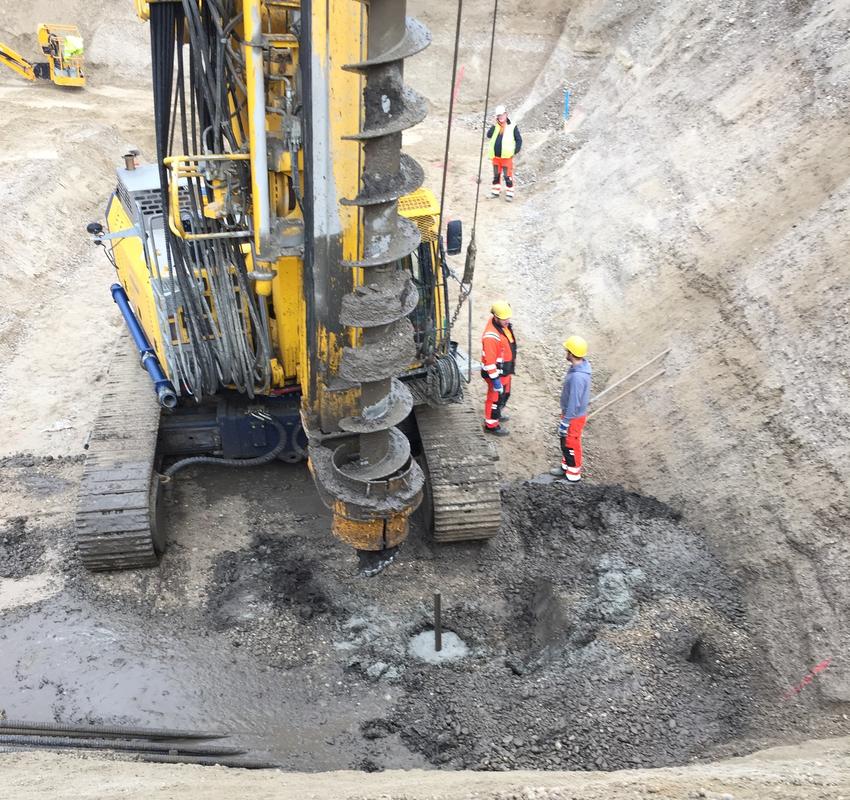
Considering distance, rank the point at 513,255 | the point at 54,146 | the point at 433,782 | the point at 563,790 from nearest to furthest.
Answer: the point at 563,790
the point at 433,782
the point at 513,255
the point at 54,146

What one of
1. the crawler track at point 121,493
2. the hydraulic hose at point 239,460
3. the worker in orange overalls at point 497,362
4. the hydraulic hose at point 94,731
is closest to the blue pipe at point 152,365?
the crawler track at point 121,493

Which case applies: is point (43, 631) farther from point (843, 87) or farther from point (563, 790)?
point (843, 87)

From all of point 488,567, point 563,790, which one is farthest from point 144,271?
point 563,790

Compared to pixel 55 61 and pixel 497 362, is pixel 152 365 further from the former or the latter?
pixel 55 61

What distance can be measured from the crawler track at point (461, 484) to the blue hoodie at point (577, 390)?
1119 mm

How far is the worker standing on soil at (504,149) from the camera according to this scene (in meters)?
14.0

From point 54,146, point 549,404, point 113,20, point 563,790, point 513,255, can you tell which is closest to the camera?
point 563,790

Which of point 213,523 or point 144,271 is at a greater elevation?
point 144,271

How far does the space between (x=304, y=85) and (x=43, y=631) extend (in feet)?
13.9

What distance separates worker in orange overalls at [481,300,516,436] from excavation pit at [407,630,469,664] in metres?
2.98

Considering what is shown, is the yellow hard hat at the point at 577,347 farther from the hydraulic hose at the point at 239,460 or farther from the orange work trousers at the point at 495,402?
the hydraulic hose at the point at 239,460

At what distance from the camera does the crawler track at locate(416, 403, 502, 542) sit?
655cm

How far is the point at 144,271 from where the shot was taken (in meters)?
7.02

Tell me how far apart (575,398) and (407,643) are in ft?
9.26
